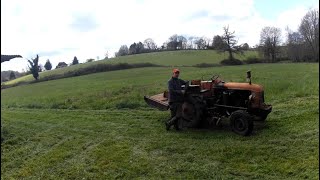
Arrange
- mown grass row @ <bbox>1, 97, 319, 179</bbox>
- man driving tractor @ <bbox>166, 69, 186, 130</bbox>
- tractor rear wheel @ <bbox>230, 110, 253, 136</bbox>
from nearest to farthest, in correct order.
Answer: mown grass row @ <bbox>1, 97, 319, 179</bbox>, tractor rear wheel @ <bbox>230, 110, 253, 136</bbox>, man driving tractor @ <bbox>166, 69, 186, 130</bbox>

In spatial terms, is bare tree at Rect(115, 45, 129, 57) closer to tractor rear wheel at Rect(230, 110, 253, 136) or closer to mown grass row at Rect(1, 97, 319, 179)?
mown grass row at Rect(1, 97, 319, 179)

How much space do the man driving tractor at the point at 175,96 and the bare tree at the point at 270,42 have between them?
44413mm

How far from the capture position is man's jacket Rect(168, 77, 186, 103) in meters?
10.4

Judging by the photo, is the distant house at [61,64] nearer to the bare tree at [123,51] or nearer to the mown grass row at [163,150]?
the bare tree at [123,51]

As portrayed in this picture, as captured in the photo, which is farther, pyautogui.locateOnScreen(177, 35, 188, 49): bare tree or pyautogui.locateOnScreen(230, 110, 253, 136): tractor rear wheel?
pyautogui.locateOnScreen(177, 35, 188, 49): bare tree

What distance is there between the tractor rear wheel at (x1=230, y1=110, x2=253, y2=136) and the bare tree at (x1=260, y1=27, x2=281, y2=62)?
1775 inches

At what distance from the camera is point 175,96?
34.5ft

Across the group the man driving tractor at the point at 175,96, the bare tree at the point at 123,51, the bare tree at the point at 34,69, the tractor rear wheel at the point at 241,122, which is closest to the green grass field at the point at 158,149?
the tractor rear wheel at the point at 241,122

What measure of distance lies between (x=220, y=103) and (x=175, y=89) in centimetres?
128

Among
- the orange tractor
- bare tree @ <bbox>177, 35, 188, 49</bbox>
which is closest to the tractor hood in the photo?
the orange tractor

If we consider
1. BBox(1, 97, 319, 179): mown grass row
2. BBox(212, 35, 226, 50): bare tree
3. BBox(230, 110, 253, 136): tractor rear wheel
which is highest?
BBox(212, 35, 226, 50): bare tree

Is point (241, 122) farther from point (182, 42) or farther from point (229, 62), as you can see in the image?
point (182, 42)

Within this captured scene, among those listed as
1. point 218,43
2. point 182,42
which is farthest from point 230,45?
point 182,42

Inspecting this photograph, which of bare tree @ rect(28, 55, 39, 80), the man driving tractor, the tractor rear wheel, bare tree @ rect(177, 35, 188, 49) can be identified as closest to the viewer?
the tractor rear wheel
